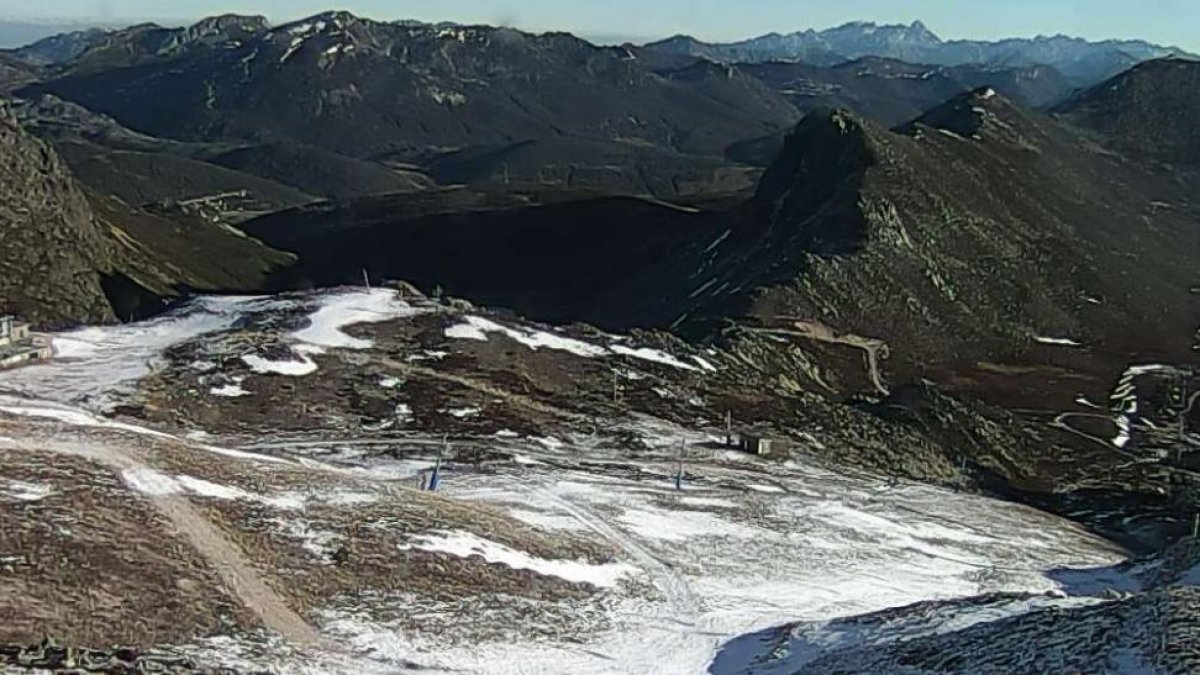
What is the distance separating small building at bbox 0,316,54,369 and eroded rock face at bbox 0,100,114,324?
32.2 metres

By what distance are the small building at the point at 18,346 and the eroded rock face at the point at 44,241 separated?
3223cm

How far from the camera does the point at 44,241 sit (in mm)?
136000

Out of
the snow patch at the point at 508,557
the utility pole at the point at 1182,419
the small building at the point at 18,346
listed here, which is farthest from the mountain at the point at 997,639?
the utility pole at the point at 1182,419

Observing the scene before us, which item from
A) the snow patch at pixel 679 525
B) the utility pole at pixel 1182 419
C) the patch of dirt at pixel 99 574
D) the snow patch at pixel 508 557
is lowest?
the utility pole at pixel 1182 419

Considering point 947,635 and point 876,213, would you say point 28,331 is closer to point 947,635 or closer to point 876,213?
point 947,635

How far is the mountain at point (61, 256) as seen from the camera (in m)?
121

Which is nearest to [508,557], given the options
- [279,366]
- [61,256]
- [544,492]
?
[544,492]

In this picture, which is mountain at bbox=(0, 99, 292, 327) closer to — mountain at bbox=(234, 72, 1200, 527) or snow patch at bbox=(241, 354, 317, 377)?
snow patch at bbox=(241, 354, 317, 377)

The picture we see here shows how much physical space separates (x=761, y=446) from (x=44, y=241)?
8978 centimetres

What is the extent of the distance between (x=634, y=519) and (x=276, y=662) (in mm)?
22907

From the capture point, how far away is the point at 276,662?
32.6 m

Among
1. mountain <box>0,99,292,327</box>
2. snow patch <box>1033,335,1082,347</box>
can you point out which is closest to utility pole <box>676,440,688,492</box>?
mountain <box>0,99,292,327</box>

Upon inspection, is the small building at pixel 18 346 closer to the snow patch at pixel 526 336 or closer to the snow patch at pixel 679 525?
the snow patch at pixel 526 336

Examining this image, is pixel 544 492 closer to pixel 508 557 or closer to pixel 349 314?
pixel 508 557
